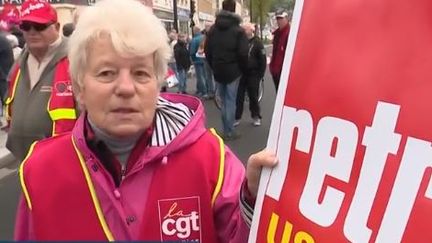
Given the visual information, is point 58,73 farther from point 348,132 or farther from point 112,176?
point 348,132

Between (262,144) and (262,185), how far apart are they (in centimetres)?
655

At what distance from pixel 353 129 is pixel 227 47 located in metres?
7.13

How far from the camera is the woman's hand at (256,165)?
1.36 metres

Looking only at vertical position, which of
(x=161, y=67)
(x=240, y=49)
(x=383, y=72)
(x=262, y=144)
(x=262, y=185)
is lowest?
(x=262, y=144)

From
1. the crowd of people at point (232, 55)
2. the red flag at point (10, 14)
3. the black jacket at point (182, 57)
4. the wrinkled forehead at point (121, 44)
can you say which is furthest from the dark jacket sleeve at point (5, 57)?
the wrinkled forehead at point (121, 44)

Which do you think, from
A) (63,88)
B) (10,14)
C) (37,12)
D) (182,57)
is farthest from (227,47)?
(182,57)

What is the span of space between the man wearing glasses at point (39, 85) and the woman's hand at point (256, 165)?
1955mm

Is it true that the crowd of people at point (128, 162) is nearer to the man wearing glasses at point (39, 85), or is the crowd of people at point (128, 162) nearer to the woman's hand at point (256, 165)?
the woman's hand at point (256, 165)

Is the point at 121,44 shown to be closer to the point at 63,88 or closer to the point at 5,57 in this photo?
the point at 63,88

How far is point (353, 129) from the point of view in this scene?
1.15 meters

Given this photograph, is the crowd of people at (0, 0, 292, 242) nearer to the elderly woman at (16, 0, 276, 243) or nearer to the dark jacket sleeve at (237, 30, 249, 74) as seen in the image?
the elderly woman at (16, 0, 276, 243)

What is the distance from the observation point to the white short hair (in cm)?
157

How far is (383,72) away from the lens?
3.63ft

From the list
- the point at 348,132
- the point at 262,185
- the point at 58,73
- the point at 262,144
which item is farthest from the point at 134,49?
the point at 262,144
